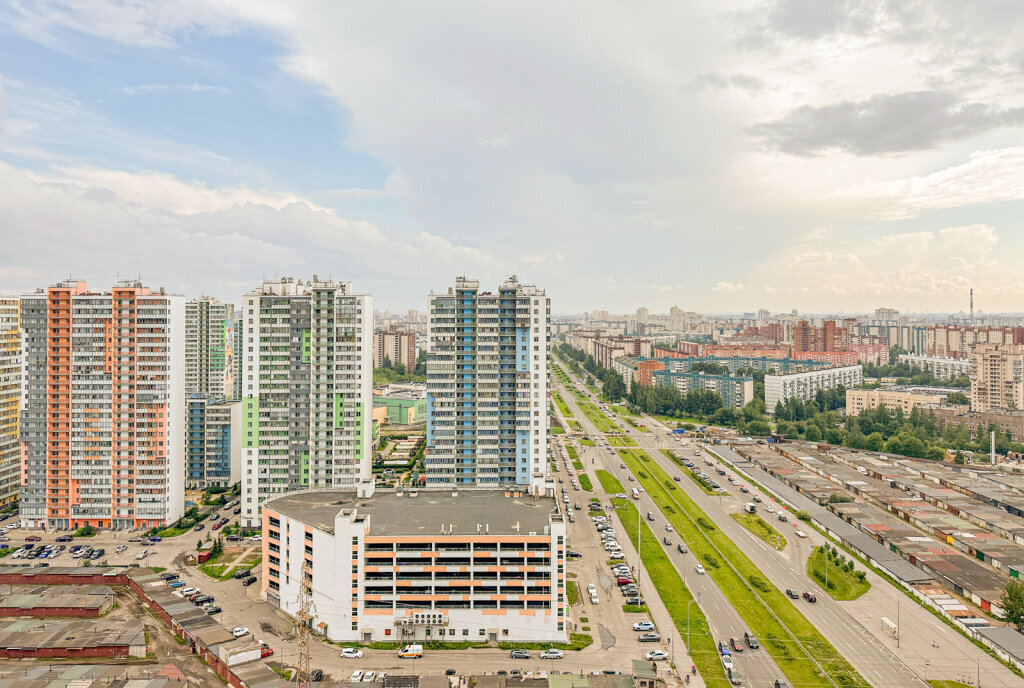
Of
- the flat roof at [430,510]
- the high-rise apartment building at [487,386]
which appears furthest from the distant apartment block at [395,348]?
the flat roof at [430,510]

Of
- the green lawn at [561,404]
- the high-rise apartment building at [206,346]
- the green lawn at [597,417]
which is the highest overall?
the high-rise apartment building at [206,346]

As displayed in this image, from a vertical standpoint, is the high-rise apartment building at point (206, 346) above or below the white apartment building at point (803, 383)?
above

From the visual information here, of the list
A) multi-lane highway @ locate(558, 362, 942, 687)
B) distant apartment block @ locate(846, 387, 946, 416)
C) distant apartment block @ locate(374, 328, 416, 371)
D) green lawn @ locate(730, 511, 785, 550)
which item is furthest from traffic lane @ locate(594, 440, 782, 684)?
distant apartment block @ locate(374, 328, 416, 371)

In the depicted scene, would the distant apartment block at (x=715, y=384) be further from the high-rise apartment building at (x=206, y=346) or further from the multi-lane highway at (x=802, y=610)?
the high-rise apartment building at (x=206, y=346)

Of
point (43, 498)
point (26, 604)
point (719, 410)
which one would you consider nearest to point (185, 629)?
point (26, 604)

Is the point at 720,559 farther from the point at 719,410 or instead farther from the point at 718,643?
the point at 719,410

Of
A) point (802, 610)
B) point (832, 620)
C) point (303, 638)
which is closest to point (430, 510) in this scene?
point (303, 638)

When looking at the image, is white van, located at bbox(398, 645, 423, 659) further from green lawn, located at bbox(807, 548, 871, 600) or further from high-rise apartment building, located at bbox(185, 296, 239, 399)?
high-rise apartment building, located at bbox(185, 296, 239, 399)
